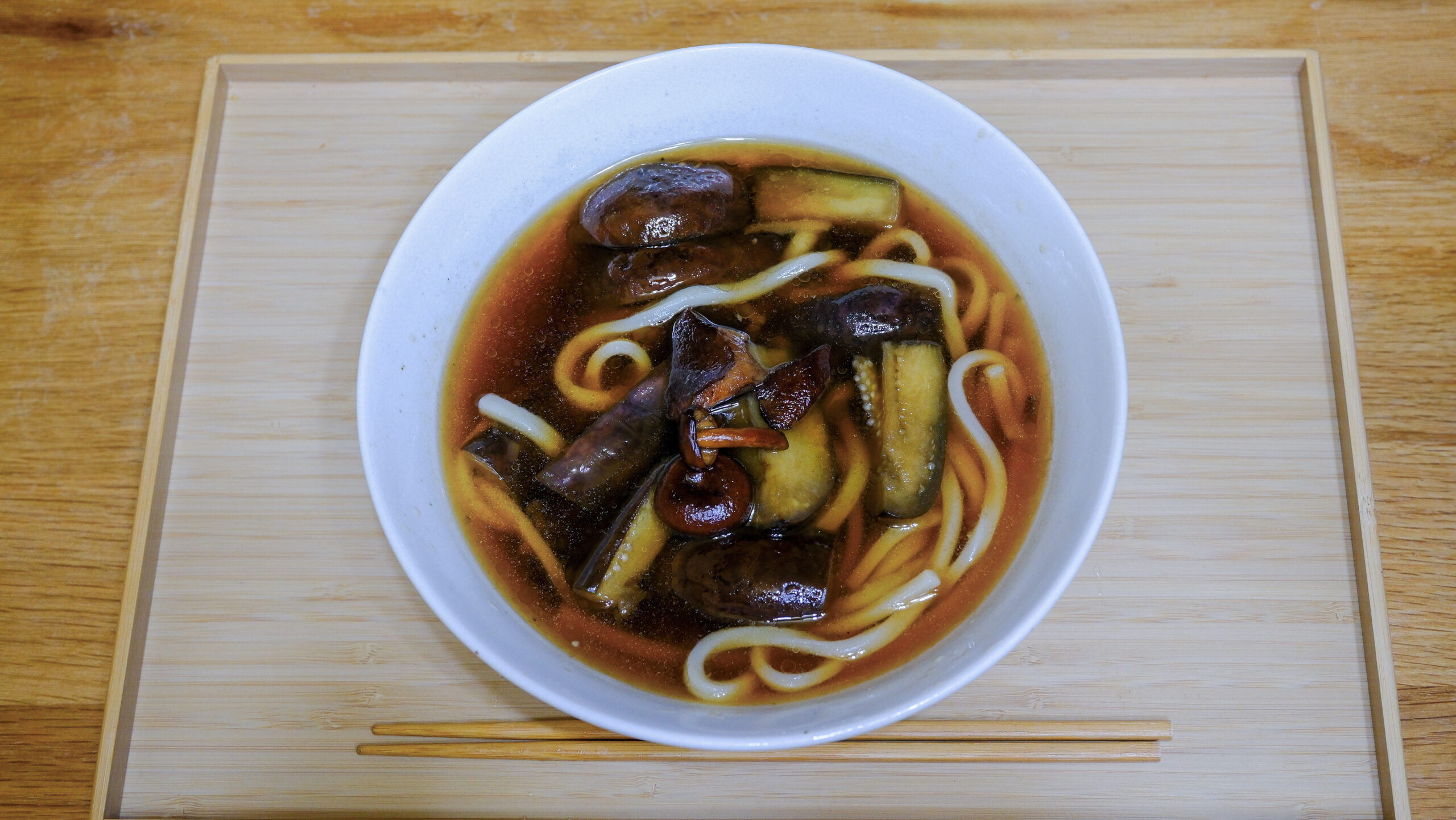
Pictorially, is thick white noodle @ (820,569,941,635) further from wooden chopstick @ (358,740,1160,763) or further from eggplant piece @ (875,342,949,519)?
wooden chopstick @ (358,740,1160,763)

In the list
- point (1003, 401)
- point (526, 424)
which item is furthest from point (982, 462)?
point (526, 424)

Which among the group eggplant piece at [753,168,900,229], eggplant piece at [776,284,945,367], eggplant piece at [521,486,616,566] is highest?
eggplant piece at [753,168,900,229]

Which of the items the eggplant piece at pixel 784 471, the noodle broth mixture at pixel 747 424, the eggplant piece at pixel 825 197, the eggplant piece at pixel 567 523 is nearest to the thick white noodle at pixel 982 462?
the noodle broth mixture at pixel 747 424

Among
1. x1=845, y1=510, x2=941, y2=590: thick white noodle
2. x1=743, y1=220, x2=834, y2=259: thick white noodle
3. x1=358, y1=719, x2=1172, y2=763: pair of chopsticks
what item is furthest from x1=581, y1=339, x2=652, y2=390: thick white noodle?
x1=358, y1=719, x2=1172, y2=763: pair of chopsticks

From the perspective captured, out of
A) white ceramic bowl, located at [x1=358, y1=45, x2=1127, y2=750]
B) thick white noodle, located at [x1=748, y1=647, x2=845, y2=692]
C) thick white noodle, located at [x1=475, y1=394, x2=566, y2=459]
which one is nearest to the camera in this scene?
white ceramic bowl, located at [x1=358, y1=45, x2=1127, y2=750]

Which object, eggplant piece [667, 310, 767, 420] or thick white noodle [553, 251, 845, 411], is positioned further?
thick white noodle [553, 251, 845, 411]

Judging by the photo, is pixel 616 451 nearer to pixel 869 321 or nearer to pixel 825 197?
pixel 869 321

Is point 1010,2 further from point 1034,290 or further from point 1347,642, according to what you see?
point 1347,642
